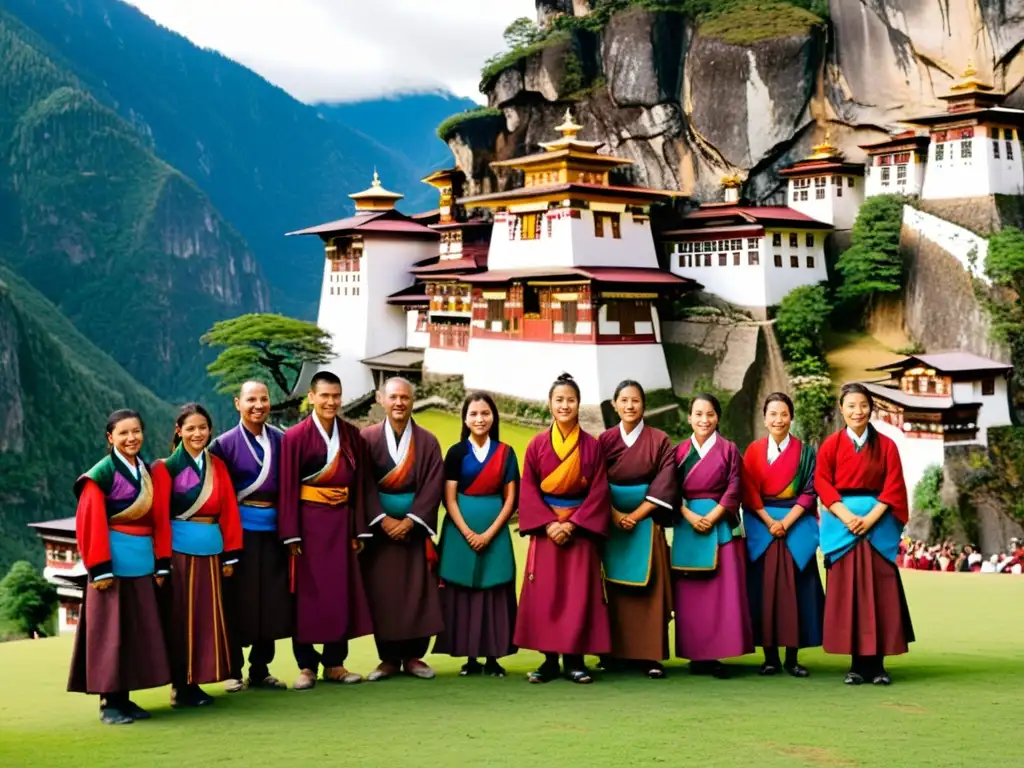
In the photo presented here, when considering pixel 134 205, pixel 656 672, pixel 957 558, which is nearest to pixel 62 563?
pixel 957 558

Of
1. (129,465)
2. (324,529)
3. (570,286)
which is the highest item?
(570,286)

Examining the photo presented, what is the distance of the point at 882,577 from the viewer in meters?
7.40

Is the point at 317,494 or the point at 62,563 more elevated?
the point at 317,494

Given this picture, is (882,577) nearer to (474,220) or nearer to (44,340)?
(474,220)

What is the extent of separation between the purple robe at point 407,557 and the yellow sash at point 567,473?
72cm

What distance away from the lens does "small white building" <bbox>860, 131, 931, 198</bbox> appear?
29.1 metres

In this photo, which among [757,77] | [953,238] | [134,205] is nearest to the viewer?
[953,238]

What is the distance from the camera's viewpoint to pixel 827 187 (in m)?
30.4

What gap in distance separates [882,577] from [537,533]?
2.08 meters

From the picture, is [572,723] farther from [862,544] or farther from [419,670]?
[862,544]

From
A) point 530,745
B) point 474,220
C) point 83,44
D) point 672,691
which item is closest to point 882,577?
point 672,691

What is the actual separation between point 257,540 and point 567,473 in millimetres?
1928

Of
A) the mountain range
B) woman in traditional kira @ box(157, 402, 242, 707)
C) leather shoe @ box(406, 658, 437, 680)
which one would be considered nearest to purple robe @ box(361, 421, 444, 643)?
leather shoe @ box(406, 658, 437, 680)

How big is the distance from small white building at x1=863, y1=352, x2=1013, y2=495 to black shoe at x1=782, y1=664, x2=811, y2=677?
16.2m
